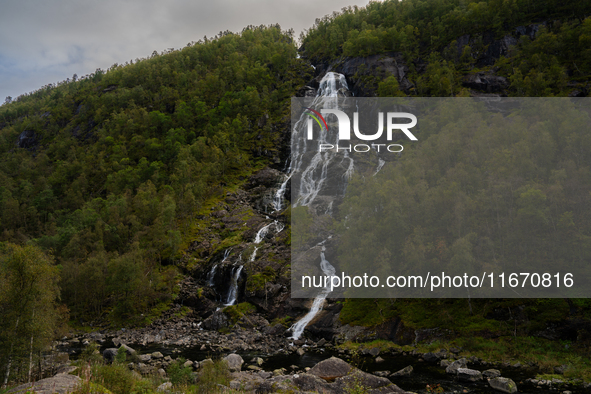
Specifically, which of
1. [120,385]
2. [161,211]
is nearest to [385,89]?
[161,211]

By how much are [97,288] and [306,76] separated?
13844 centimetres

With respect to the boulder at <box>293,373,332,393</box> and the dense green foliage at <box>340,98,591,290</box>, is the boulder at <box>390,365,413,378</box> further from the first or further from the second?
the dense green foliage at <box>340,98,591,290</box>

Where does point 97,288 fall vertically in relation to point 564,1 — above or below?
below

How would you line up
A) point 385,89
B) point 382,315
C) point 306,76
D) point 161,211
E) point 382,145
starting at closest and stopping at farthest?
1. point 382,315
2. point 161,211
3. point 382,145
4. point 385,89
5. point 306,76

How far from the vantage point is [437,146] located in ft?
218

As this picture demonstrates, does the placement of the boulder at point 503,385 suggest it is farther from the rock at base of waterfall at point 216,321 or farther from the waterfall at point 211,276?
Answer: the waterfall at point 211,276

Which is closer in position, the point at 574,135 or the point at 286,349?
the point at 286,349

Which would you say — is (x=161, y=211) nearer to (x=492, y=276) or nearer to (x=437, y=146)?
(x=437, y=146)

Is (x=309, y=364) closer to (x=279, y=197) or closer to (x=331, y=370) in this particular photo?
(x=331, y=370)

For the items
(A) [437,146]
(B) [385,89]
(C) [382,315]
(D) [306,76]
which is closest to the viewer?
(C) [382,315]

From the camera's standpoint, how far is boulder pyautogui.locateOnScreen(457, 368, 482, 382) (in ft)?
99.1

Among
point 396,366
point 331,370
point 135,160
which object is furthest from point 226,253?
point 135,160

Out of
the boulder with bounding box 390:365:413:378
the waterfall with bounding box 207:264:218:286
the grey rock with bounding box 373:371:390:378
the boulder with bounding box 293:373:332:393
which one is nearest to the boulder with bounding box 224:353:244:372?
the boulder with bounding box 293:373:332:393

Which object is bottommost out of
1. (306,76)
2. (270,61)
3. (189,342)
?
(189,342)
